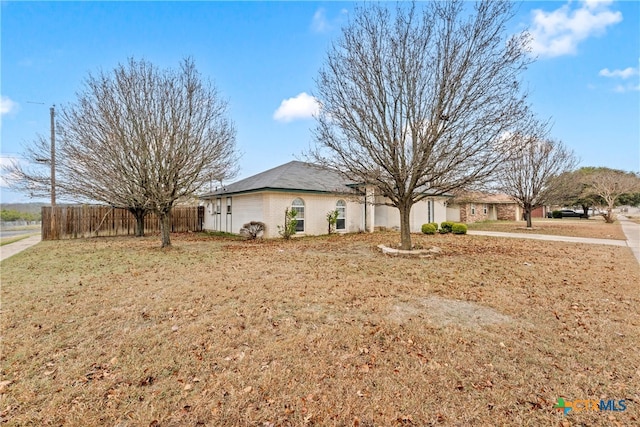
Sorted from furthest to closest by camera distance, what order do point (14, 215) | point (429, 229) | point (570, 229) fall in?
1. point (14, 215)
2. point (570, 229)
3. point (429, 229)

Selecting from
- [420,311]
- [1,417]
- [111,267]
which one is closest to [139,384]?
[1,417]

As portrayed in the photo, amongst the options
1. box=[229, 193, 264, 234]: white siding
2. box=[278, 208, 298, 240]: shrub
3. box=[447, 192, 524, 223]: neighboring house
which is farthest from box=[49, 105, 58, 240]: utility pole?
box=[447, 192, 524, 223]: neighboring house

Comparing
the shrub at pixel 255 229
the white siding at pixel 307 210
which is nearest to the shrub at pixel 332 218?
the white siding at pixel 307 210

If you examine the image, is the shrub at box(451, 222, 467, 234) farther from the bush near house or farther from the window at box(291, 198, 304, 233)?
the window at box(291, 198, 304, 233)

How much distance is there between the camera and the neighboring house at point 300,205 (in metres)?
15.9

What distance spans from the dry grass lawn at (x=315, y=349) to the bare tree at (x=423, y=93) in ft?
13.2

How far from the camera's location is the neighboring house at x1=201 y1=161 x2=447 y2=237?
52.0 feet

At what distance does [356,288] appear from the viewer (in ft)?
20.0

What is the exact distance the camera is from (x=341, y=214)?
18.5 m

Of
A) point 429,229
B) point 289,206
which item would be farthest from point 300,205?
point 429,229

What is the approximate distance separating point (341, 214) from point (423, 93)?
9791 mm

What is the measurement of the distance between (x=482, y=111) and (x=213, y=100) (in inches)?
404

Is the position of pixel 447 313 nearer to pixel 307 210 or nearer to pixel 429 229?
pixel 307 210

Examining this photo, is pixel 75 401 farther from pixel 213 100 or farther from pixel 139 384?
→ pixel 213 100
